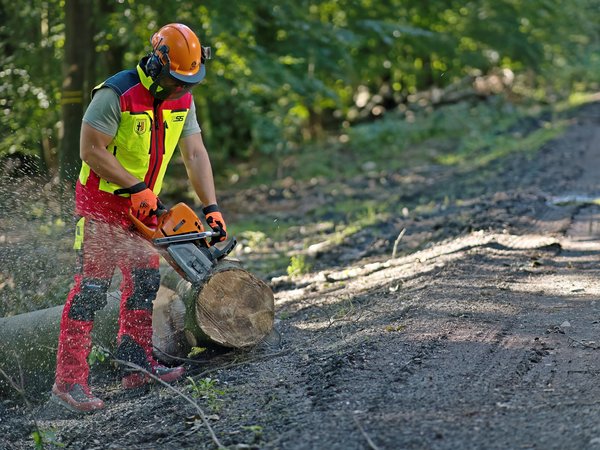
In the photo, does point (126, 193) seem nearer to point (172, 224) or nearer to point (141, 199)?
point (141, 199)

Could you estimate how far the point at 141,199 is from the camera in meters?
4.94

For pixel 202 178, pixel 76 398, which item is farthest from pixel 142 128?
pixel 76 398

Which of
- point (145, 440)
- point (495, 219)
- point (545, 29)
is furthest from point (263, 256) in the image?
point (545, 29)

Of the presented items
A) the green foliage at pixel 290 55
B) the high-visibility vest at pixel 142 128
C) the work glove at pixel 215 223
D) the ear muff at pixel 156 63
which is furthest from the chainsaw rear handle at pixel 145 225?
the green foliage at pixel 290 55

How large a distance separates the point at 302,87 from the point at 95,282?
350 inches

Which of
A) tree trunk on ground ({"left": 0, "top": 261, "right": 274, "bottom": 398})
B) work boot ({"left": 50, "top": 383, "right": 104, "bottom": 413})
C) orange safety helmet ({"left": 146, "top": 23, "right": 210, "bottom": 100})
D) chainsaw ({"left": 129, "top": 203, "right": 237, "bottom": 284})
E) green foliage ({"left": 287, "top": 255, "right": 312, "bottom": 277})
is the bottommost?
green foliage ({"left": 287, "top": 255, "right": 312, "bottom": 277})

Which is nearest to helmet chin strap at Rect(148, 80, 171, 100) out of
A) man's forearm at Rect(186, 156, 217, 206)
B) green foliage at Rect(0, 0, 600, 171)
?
man's forearm at Rect(186, 156, 217, 206)

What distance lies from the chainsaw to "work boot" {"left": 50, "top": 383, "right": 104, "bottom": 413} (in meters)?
0.94

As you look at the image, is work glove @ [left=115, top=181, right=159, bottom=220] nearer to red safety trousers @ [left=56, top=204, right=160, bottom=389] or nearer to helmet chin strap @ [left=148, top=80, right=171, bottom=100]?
red safety trousers @ [left=56, top=204, right=160, bottom=389]

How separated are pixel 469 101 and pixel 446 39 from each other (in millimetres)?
3183

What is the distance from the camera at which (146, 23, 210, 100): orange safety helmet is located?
4.90m

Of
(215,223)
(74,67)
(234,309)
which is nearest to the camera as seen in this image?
(215,223)

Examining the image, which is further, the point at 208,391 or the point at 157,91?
the point at 157,91

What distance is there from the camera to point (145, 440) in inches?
172
